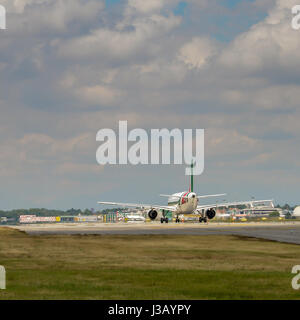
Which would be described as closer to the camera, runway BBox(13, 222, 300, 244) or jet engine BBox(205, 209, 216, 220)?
runway BBox(13, 222, 300, 244)

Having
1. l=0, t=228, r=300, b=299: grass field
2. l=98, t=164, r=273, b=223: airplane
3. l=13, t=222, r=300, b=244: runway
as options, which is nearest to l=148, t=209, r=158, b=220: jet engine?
l=98, t=164, r=273, b=223: airplane

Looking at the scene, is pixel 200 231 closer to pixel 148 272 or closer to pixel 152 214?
pixel 148 272

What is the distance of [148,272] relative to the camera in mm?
30562

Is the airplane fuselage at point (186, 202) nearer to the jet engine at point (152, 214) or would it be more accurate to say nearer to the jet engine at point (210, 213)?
the jet engine at point (210, 213)

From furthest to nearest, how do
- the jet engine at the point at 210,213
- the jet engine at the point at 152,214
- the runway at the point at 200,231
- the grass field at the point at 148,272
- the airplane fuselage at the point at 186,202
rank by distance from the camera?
the jet engine at the point at 152,214, the jet engine at the point at 210,213, the airplane fuselage at the point at 186,202, the runway at the point at 200,231, the grass field at the point at 148,272

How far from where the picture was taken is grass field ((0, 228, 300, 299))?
24016 mm

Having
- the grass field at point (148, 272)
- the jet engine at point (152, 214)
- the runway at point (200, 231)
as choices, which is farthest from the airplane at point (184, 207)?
the grass field at point (148, 272)

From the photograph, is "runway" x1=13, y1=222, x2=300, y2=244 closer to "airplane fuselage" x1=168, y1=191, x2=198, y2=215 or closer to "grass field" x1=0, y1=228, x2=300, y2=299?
"grass field" x1=0, y1=228, x2=300, y2=299

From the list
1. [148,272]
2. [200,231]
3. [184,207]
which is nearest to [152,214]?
[184,207]

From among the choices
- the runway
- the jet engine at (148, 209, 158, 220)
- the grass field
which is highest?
the jet engine at (148, 209, 158, 220)

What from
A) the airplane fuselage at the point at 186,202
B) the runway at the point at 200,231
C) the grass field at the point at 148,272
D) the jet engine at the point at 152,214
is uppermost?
the airplane fuselage at the point at 186,202

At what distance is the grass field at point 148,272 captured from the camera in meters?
24.0

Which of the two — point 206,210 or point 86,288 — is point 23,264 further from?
point 206,210

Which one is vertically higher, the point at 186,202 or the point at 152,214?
the point at 186,202
